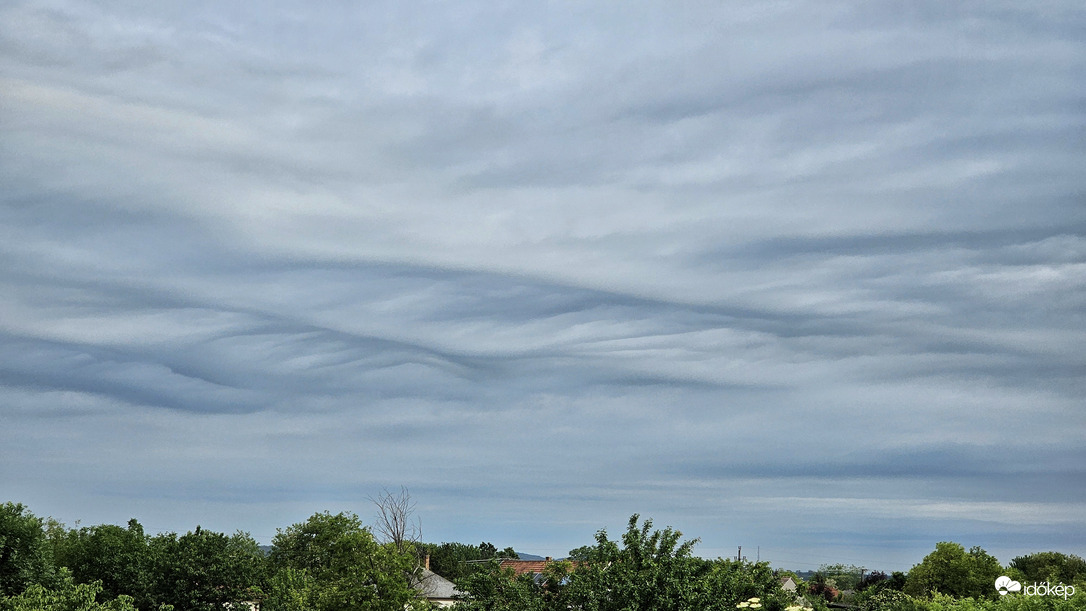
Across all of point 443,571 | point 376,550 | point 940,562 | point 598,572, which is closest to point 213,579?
point 376,550

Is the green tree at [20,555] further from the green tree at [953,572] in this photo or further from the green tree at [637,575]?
the green tree at [953,572]

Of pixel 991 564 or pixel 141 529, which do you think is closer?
pixel 141 529

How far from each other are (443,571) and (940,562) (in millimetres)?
61260

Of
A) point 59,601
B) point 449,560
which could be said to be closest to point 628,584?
point 59,601

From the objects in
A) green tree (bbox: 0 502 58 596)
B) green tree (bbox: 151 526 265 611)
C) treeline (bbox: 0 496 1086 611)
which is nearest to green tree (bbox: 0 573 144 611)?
treeline (bbox: 0 496 1086 611)

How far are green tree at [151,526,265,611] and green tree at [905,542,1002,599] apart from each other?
2081 inches

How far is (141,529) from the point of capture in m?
52.8

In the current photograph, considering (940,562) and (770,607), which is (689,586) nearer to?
(770,607)

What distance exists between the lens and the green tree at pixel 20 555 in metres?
40.7

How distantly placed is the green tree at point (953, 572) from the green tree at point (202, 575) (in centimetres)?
5286

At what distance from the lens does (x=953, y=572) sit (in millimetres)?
77125

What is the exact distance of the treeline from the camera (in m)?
26.3

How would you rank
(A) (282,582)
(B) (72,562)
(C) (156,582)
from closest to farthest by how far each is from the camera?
(A) (282,582), (C) (156,582), (B) (72,562)

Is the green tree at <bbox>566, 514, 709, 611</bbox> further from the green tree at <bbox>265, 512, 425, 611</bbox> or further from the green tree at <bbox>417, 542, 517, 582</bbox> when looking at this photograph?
the green tree at <bbox>417, 542, 517, 582</bbox>
